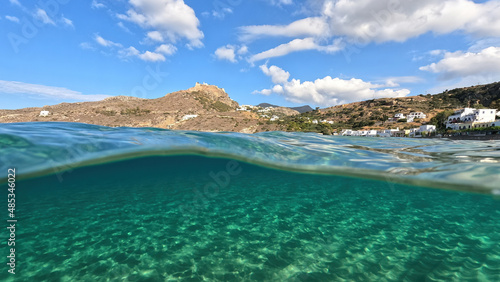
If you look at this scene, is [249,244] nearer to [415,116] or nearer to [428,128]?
[428,128]

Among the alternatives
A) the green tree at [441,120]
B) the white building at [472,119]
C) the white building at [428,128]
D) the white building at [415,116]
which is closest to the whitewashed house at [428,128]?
the white building at [428,128]

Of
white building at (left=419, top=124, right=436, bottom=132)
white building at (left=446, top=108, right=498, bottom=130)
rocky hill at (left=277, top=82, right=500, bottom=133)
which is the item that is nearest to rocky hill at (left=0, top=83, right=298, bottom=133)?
rocky hill at (left=277, top=82, right=500, bottom=133)

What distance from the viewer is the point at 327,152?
11648 mm

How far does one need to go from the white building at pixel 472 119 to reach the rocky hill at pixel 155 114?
178ft

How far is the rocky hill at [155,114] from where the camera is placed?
97.3 m

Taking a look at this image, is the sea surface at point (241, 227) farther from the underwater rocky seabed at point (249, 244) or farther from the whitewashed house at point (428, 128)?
the whitewashed house at point (428, 128)

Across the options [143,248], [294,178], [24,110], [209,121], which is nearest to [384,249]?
[143,248]

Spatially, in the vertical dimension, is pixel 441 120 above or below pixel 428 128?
above

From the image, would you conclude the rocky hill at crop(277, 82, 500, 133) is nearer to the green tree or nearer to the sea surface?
the green tree

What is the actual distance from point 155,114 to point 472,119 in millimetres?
126029

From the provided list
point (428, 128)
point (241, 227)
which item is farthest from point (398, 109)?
point (241, 227)

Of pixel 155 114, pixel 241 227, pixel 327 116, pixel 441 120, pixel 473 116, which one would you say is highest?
pixel 155 114

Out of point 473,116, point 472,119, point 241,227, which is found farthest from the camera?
point 473,116

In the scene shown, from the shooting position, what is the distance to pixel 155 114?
120188 millimetres
